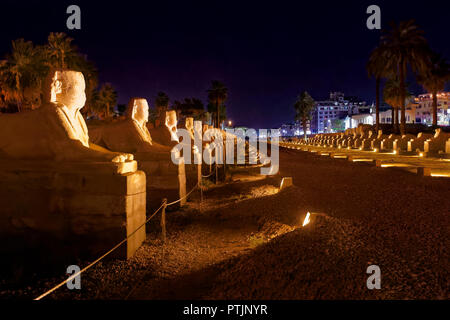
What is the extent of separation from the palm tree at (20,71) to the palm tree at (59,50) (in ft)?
3.32

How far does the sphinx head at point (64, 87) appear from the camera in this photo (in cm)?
457

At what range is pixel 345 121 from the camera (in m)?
99.7

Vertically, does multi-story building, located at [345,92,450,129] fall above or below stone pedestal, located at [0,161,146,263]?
above

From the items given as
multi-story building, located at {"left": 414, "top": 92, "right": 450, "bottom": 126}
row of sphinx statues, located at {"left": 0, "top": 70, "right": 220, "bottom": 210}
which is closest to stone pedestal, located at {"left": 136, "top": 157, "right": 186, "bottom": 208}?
row of sphinx statues, located at {"left": 0, "top": 70, "right": 220, "bottom": 210}

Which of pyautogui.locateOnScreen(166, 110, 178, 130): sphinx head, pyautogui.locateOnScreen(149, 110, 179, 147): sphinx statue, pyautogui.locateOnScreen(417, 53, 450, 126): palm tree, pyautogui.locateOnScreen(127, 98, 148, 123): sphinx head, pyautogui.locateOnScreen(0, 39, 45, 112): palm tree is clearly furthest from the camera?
pyautogui.locateOnScreen(417, 53, 450, 126): palm tree

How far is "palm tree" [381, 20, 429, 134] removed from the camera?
2842cm

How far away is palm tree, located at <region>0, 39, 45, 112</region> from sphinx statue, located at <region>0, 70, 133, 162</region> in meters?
25.9

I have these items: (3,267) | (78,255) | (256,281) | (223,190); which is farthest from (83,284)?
(223,190)

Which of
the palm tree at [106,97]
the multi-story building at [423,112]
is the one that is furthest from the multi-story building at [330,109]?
the palm tree at [106,97]

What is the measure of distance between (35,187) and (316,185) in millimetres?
7104

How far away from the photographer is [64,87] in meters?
4.61

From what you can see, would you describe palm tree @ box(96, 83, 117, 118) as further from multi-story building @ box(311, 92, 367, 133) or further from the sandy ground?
multi-story building @ box(311, 92, 367, 133)

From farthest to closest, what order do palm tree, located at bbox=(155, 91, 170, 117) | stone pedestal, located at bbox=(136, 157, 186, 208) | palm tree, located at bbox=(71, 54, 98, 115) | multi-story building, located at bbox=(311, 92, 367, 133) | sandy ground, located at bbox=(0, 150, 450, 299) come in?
multi-story building, located at bbox=(311, 92, 367, 133), palm tree, located at bbox=(155, 91, 170, 117), palm tree, located at bbox=(71, 54, 98, 115), stone pedestal, located at bbox=(136, 157, 186, 208), sandy ground, located at bbox=(0, 150, 450, 299)

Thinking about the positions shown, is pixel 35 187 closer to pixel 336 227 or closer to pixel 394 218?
pixel 336 227
